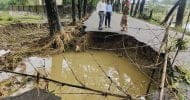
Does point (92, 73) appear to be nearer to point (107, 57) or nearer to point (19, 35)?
point (107, 57)

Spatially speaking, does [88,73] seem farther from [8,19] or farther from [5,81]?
[8,19]

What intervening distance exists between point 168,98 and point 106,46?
1083 centimetres

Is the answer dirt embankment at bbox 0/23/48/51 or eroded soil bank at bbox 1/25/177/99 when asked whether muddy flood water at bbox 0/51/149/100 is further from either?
dirt embankment at bbox 0/23/48/51

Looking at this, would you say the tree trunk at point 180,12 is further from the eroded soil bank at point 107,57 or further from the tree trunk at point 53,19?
the tree trunk at point 53,19

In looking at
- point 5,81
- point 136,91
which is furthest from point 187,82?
point 5,81

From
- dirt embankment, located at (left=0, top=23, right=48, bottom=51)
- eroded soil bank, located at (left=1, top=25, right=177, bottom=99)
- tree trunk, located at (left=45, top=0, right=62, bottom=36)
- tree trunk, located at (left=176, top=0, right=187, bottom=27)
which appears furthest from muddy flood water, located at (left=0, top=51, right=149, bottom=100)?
tree trunk, located at (left=176, top=0, right=187, bottom=27)

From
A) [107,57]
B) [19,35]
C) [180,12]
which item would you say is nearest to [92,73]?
[107,57]

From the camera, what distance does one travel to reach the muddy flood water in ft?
32.0

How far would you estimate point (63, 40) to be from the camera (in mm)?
15734

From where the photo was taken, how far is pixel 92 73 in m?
12.1

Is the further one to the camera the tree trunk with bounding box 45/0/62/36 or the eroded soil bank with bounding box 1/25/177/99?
the tree trunk with bounding box 45/0/62/36

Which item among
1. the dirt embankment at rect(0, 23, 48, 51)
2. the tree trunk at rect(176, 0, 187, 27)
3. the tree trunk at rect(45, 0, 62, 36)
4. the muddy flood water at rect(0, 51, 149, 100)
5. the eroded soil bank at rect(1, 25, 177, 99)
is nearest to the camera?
the muddy flood water at rect(0, 51, 149, 100)

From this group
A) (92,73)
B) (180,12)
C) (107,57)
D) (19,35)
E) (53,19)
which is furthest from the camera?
(180,12)

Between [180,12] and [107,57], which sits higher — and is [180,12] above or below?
above
